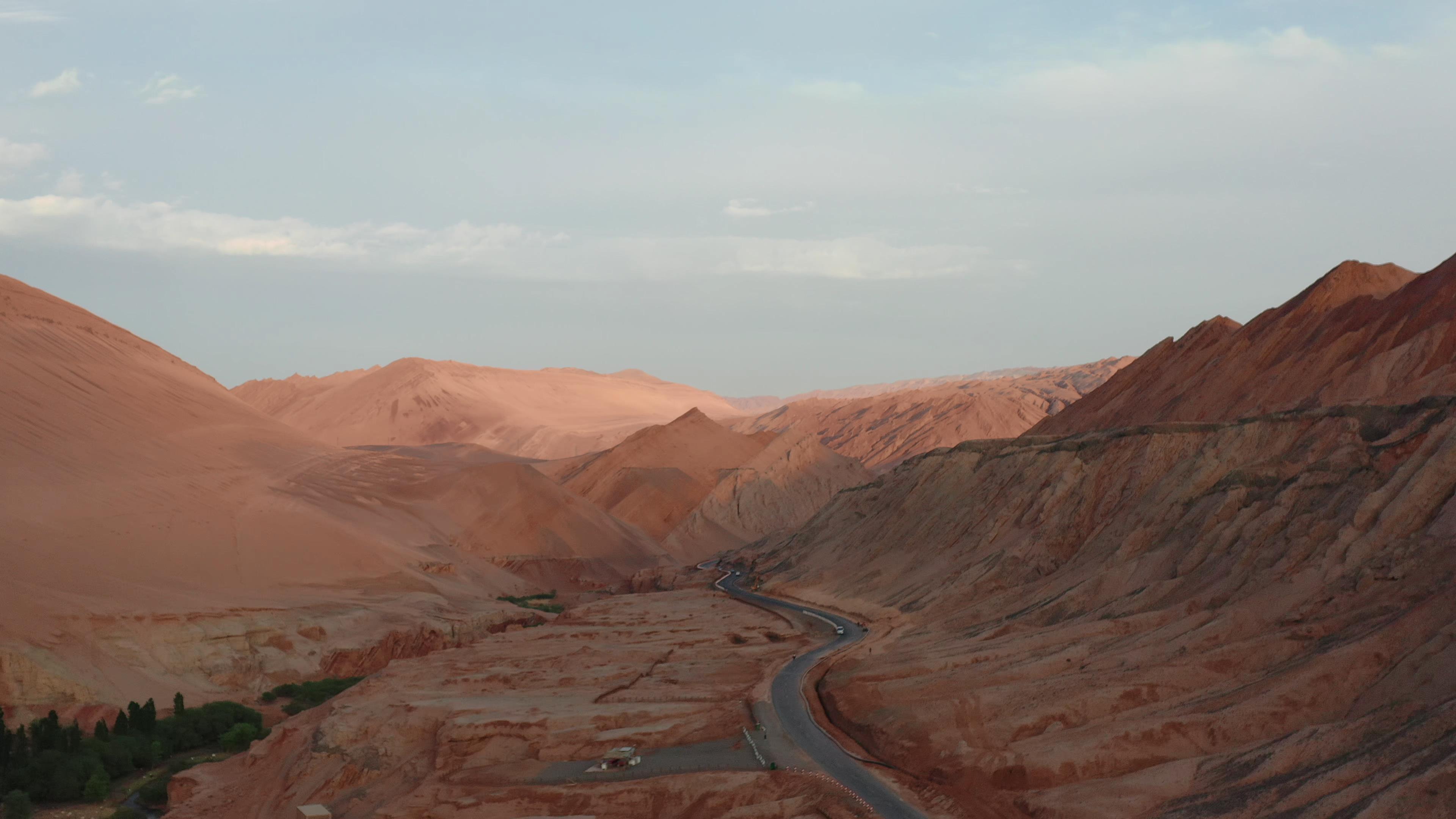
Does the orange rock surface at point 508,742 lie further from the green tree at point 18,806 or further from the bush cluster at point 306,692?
the bush cluster at point 306,692

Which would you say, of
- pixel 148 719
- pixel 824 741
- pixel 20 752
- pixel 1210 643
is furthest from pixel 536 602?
pixel 1210 643

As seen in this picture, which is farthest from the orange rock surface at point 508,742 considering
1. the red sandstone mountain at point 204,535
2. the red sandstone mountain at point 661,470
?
the red sandstone mountain at point 661,470

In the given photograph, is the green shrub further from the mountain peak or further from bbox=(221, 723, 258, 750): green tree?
the mountain peak

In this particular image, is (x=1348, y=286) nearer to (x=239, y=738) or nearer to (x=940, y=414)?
(x=239, y=738)

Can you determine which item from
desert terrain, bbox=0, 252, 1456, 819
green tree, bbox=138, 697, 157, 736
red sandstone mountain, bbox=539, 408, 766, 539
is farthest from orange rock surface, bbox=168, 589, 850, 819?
red sandstone mountain, bbox=539, 408, 766, 539

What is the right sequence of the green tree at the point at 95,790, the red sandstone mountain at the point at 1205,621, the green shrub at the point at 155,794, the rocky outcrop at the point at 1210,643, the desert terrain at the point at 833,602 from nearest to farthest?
the rocky outcrop at the point at 1210,643
the red sandstone mountain at the point at 1205,621
the desert terrain at the point at 833,602
the green tree at the point at 95,790
the green shrub at the point at 155,794

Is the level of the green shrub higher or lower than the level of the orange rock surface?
lower
